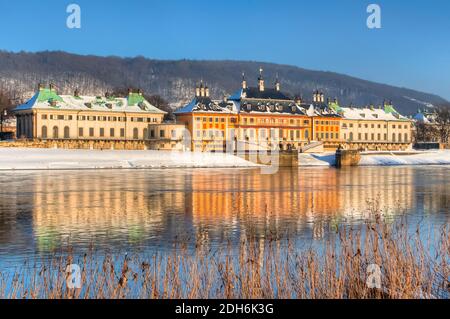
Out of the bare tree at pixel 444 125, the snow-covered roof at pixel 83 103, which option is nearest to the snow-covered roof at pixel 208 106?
the snow-covered roof at pixel 83 103

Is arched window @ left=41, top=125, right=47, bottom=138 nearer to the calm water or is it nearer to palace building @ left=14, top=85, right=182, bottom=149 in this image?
palace building @ left=14, top=85, right=182, bottom=149

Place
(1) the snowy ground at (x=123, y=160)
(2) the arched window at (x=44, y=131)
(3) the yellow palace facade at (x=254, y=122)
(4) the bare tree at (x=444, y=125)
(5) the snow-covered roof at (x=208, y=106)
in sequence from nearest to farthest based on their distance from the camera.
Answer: (1) the snowy ground at (x=123, y=160), (2) the arched window at (x=44, y=131), (3) the yellow palace facade at (x=254, y=122), (5) the snow-covered roof at (x=208, y=106), (4) the bare tree at (x=444, y=125)

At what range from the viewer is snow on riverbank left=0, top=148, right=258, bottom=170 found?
6962 centimetres

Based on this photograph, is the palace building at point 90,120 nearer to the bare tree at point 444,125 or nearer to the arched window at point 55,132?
the arched window at point 55,132

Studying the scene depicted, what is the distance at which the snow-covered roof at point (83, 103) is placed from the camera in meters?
98.5

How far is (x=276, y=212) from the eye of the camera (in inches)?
1080

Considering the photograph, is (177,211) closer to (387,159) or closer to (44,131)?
(387,159)

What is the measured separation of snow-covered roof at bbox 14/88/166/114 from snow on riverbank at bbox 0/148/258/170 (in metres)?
18.6

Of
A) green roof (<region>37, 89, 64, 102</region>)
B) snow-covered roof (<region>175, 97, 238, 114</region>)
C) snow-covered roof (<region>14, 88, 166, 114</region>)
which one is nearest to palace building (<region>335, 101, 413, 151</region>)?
snow-covered roof (<region>175, 97, 238, 114</region>)

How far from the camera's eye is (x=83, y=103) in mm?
102375

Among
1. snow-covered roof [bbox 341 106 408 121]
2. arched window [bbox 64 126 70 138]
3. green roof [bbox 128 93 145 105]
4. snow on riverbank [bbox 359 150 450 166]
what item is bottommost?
snow on riverbank [bbox 359 150 450 166]

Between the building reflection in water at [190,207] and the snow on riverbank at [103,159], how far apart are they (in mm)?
23973
